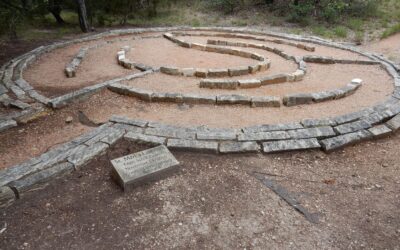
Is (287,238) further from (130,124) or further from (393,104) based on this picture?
(393,104)

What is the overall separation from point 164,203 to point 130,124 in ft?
6.63

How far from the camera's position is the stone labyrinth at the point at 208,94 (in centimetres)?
517

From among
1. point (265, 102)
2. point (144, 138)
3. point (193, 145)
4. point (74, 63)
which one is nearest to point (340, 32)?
point (265, 102)

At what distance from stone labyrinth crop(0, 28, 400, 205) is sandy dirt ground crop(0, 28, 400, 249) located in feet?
0.81

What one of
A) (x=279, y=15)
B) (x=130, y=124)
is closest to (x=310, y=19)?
(x=279, y=15)

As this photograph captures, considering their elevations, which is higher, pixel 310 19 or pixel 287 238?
pixel 310 19

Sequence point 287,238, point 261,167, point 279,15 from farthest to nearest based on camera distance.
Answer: point 279,15 < point 261,167 < point 287,238

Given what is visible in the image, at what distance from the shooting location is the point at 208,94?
698 centimetres

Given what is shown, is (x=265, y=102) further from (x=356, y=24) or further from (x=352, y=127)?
(x=356, y=24)

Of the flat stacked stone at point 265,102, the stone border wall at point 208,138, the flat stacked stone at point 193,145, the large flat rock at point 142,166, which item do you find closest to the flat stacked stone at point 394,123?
the stone border wall at point 208,138

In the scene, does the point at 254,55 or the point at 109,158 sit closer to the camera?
the point at 109,158

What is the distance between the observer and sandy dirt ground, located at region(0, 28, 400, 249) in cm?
353

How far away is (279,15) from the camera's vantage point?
644 inches

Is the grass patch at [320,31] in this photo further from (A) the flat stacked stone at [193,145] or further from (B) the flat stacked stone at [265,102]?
(A) the flat stacked stone at [193,145]
